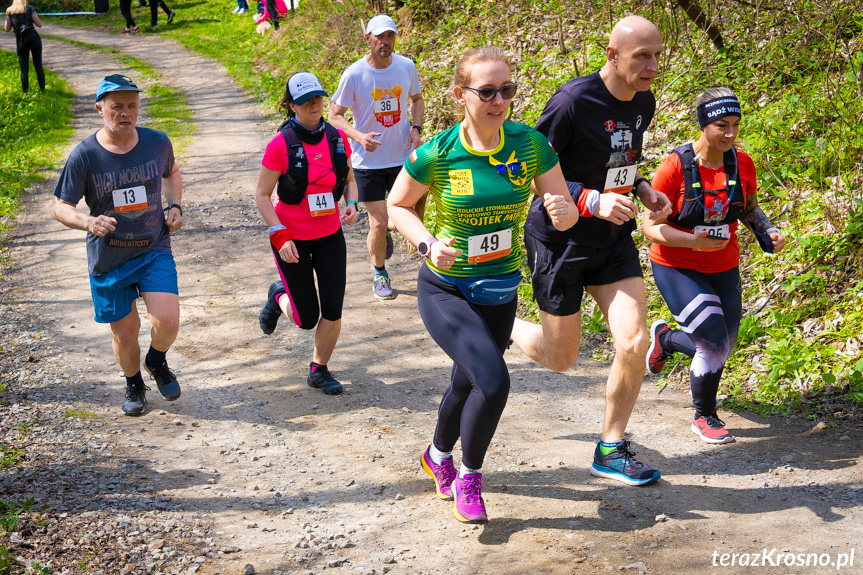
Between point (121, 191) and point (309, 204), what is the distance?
1.23m

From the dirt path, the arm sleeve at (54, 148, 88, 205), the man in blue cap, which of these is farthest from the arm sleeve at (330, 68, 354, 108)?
the arm sleeve at (54, 148, 88, 205)

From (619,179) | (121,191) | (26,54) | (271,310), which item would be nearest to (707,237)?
(619,179)

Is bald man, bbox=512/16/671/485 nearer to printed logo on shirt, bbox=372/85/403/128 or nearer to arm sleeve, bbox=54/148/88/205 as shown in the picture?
arm sleeve, bbox=54/148/88/205

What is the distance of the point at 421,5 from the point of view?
13805mm

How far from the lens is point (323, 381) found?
5719 mm

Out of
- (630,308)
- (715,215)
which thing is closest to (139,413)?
(630,308)

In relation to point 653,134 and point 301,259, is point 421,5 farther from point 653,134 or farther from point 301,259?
point 301,259

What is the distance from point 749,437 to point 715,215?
4.73ft

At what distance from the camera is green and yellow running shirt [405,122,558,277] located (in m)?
3.63

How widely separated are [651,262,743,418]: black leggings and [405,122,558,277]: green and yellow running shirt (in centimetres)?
142

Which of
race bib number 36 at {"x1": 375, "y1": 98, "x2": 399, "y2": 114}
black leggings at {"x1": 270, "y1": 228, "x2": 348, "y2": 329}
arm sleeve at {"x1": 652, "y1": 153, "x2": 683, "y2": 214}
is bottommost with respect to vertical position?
black leggings at {"x1": 270, "y1": 228, "x2": 348, "y2": 329}

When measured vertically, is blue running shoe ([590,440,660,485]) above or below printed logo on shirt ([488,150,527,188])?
below

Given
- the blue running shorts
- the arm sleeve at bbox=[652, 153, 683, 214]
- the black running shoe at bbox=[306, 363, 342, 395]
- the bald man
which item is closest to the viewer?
the bald man

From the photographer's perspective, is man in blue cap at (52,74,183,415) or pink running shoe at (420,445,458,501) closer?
pink running shoe at (420,445,458,501)
